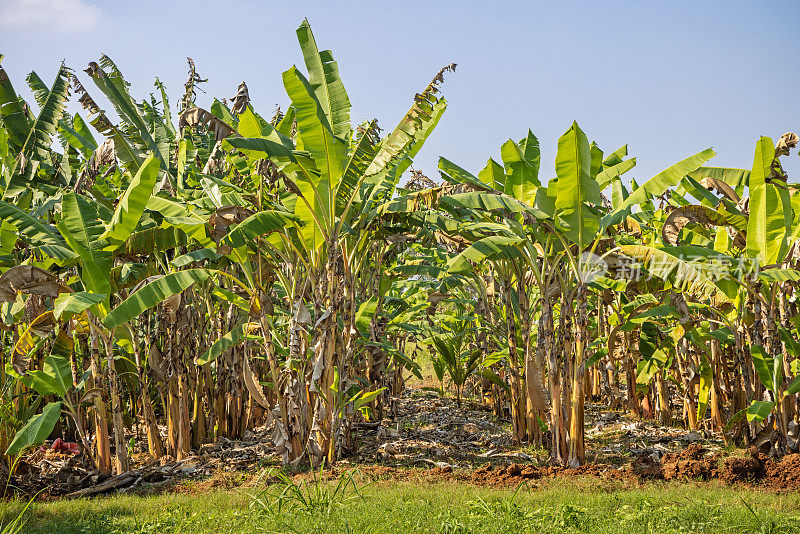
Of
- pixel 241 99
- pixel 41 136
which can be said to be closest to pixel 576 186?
pixel 241 99

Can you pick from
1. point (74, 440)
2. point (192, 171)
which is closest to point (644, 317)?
point (192, 171)

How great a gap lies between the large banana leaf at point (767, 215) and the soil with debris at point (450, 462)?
2371 millimetres

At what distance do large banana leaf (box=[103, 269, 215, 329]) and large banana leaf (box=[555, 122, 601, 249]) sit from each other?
159 inches

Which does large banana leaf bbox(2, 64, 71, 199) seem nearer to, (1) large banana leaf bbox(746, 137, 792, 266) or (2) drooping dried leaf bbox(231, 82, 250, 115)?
(2) drooping dried leaf bbox(231, 82, 250, 115)

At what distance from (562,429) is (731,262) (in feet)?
8.95

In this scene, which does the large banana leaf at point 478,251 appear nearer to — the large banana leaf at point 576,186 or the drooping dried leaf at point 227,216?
the large banana leaf at point 576,186

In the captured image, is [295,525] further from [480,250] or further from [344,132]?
[344,132]

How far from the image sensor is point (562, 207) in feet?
22.7

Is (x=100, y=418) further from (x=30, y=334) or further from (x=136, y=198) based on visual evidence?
(x=136, y=198)

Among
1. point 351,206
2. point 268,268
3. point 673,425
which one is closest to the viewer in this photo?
point 351,206

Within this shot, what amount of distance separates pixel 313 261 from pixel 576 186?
3229 millimetres

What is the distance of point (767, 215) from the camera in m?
7.08

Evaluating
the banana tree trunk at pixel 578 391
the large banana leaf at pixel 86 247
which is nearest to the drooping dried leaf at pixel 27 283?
the large banana leaf at pixel 86 247

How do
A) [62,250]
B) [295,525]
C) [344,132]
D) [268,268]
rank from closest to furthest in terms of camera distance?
[295,525]
[62,250]
[344,132]
[268,268]
